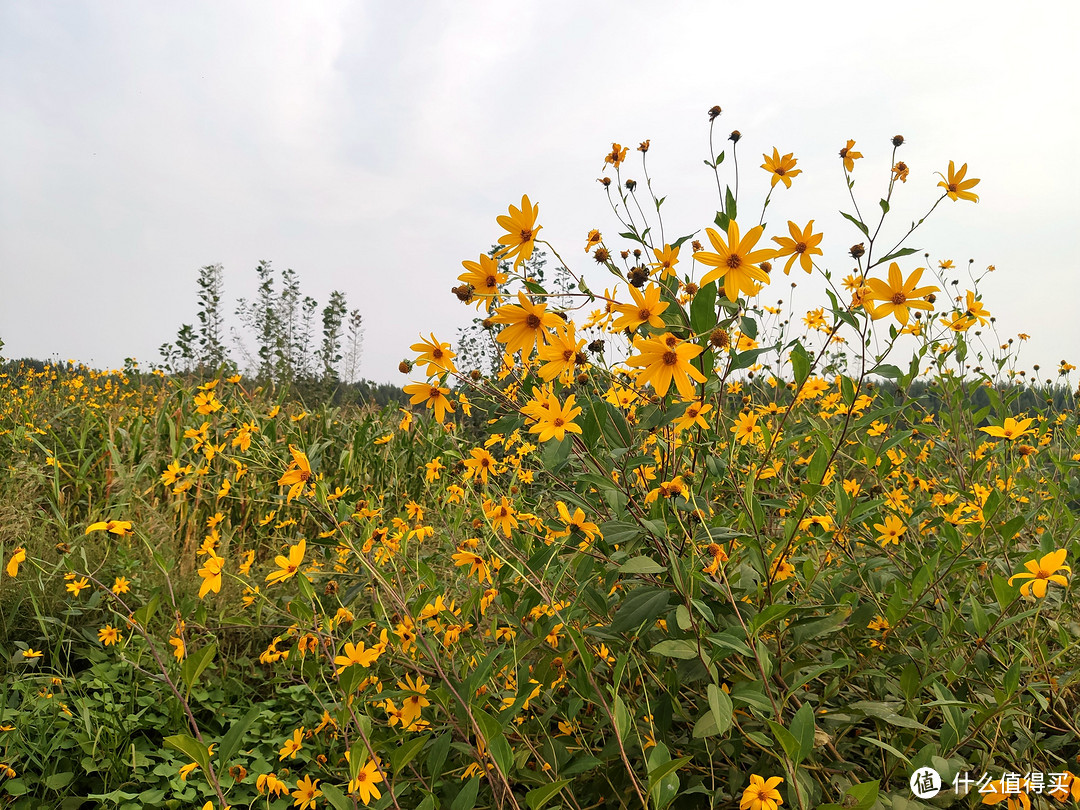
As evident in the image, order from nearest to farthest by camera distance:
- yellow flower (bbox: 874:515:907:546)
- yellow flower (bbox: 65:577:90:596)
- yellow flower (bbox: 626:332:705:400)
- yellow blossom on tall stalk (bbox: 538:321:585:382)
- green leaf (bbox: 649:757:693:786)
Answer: green leaf (bbox: 649:757:693:786) < yellow flower (bbox: 626:332:705:400) < yellow blossom on tall stalk (bbox: 538:321:585:382) < yellow flower (bbox: 874:515:907:546) < yellow flower (bbox: 65:577:90:596)

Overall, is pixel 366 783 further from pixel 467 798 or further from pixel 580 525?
pixel 580 525

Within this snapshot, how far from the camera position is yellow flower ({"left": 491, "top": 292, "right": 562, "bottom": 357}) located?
1088mm

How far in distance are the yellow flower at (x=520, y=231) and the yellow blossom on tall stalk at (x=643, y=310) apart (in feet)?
0.74

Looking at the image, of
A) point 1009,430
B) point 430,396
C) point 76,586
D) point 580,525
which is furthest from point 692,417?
point 76,586

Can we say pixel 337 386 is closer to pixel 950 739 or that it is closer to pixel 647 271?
pixel 647 271

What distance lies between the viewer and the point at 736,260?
110 cm

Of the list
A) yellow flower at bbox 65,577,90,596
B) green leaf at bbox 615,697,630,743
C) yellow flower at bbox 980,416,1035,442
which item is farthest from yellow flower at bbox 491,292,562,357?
yellow flower at bbox 65,577,90,596

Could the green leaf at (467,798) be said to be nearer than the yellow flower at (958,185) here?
Yes

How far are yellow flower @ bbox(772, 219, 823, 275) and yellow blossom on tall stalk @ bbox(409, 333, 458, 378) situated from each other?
2.24 feet

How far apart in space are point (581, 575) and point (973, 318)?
1.71 m

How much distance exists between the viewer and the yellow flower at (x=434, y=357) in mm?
1280

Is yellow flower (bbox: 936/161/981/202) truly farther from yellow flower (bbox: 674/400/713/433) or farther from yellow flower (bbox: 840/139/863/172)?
yellow flower (bbox: 674/400/713/433)

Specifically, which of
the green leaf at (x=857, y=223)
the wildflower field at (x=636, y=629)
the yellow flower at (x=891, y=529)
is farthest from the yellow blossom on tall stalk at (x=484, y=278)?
the yellow flower at (x=891, y=529)

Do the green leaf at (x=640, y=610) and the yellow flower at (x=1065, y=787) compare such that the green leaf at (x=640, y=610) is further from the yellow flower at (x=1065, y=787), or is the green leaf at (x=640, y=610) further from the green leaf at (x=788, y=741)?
the yellow flower at (x=1065, y=787)
